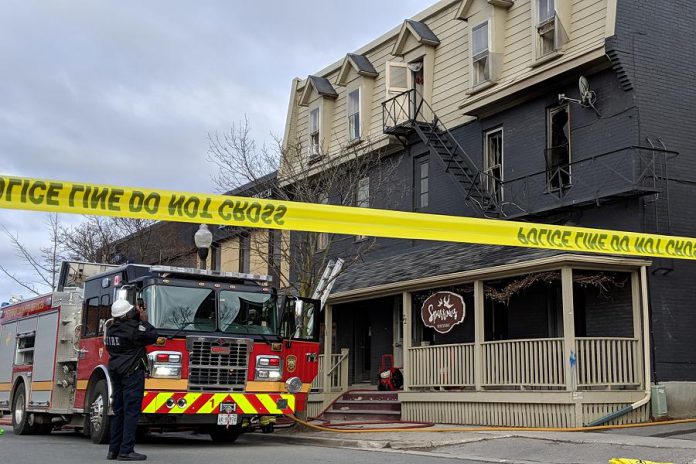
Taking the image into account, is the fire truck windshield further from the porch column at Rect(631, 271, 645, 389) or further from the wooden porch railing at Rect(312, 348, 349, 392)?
the wooden porch railing at Rect(312, 348, 349, 392)

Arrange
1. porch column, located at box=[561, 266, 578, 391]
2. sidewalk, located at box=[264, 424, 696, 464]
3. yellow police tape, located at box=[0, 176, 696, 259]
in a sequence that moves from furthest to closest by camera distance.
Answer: porch column, located at box=[561, 266, 578, 391] → sidewalk, located at box=[264, 424, 696, 464] → yellow police tape, located at box=[0, 176, 696, 259]

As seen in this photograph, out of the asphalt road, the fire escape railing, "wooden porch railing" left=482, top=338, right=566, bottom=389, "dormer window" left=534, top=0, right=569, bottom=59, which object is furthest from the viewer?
"dormer window" left=534, top=0, right=569, bottom=59

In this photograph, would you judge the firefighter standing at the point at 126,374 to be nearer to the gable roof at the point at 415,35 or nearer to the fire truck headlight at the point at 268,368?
the fire truck headlight at the point at 268,368

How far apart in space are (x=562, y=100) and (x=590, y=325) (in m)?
4.61

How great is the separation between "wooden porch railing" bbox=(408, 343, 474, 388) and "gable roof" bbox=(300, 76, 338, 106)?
9730 millimetres

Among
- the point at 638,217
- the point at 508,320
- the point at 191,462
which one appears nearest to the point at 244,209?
the point at 191,462

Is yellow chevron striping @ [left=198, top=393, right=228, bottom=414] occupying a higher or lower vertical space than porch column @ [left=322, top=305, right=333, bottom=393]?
lower

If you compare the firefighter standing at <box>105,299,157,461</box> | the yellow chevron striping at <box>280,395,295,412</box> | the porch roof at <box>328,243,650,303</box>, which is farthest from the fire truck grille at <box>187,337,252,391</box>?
the porch roof at <box>328,243,650,303</box>

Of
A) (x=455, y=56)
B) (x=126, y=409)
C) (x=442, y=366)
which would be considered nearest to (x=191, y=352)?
(x=126, y=409)

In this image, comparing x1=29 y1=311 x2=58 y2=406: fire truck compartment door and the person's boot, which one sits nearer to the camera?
the person's boot

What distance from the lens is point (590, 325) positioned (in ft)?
53.3

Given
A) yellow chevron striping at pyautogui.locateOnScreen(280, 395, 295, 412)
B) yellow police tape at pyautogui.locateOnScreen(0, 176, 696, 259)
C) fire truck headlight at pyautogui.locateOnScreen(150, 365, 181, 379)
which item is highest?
yellow police tape at pyautogui.locateOnScreen(0, 176, 696, 259)

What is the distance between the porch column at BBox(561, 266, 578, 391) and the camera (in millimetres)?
14367

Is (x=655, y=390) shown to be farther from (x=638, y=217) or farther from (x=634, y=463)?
(x=634, y=463)
